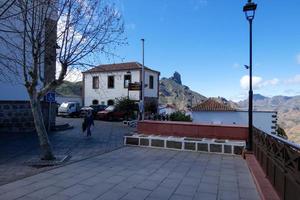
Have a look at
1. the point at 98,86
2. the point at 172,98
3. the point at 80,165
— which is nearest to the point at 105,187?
the point at 80,165

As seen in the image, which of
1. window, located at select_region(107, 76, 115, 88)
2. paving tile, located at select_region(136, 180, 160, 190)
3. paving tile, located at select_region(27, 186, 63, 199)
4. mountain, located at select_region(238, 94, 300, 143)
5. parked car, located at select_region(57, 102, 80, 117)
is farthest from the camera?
mountain, located at select_region(238, 94, 300, 143)

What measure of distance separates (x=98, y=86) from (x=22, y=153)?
31.4 metres

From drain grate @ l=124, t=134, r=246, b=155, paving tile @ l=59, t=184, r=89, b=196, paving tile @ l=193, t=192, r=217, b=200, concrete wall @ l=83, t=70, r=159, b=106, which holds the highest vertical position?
concrete wall @ l=83, t=70, r=159, b=106

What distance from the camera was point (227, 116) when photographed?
1341 inches

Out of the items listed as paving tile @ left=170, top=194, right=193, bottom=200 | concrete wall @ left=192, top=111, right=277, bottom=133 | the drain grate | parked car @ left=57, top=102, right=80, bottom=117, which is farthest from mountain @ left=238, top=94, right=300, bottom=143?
paving tile @ left=170, top=194, right=193, bottom=200

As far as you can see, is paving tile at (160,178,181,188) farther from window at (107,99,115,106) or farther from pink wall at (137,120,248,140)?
window at (107,99,115,106)

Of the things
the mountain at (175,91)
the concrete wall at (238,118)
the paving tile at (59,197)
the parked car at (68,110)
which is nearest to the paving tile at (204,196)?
the paving tile at (59,197)

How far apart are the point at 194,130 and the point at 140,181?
655 cm

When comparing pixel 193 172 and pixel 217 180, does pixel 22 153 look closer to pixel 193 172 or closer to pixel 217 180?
pixel 193 172

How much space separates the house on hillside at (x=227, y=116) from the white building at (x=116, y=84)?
Answer: 7852 mm

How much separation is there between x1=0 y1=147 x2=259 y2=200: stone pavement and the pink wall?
2361mm

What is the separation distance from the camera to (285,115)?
4483 inches

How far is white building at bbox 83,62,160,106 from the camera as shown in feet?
132

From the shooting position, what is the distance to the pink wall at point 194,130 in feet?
41.9
